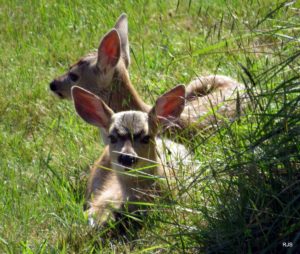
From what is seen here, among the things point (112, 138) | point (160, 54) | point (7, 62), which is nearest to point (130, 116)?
point (112, 138)

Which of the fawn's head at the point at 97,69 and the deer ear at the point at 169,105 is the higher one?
the fawn's head at the point at 97,69

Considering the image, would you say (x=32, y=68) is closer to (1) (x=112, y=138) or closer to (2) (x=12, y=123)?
(2) (x=12, y=123)

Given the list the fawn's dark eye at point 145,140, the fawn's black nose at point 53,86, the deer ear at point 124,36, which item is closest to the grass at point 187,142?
the fawn's black nose at point 53,86

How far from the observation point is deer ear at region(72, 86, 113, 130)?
7383 millimetres

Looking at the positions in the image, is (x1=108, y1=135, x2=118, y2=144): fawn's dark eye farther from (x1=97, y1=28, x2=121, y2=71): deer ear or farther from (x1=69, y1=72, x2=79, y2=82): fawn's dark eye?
(x1=69, y1=72, x2=79, y2=82): fawn's dark eye

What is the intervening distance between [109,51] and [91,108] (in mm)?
1391

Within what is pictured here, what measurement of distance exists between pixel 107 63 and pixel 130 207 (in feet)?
8.21

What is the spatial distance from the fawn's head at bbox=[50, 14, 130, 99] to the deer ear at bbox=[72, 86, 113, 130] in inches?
49.9

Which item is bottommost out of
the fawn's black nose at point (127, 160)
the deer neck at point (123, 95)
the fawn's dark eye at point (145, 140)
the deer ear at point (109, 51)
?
the fawn's black nose at point (127, 160)

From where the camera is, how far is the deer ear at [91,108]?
738 centimetres

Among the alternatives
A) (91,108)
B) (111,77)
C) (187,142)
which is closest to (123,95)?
(111,77)

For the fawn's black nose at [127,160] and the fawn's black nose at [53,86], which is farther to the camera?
the fawn's black nose at [53,86]

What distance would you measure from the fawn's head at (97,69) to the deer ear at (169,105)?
172 cm

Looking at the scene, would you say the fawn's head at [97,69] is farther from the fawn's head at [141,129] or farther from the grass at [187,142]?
the fawn's head at [141,129]
